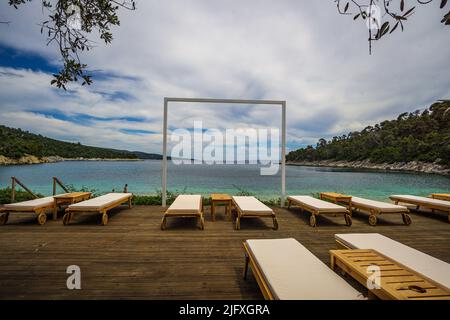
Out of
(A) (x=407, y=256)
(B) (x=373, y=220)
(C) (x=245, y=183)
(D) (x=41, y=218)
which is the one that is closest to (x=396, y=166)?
(C) (x=245, y=183)

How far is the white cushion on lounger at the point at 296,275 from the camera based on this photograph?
1.56m

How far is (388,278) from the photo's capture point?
5.67 feet

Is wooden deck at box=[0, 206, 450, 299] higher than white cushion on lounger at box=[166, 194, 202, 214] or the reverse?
the reverse

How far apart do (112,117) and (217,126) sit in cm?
2819

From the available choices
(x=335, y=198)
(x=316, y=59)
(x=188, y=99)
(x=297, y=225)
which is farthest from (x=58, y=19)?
(x=316, y=59)

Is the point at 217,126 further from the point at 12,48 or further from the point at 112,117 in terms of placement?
the point at 112,117

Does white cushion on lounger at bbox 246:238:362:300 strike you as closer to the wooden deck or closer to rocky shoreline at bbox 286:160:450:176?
the wooden deck

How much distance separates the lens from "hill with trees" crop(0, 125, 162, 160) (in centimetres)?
2167

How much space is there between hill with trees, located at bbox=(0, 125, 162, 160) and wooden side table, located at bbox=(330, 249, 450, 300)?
44.9ft

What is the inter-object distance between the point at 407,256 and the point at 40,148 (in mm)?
38182

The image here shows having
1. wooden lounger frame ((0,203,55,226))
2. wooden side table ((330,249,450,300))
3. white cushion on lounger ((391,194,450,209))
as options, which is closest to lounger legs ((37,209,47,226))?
wooden lounger frame ((0,203,55,226))

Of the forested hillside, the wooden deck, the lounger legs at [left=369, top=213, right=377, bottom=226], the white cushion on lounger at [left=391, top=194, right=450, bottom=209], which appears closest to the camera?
the wooden deck

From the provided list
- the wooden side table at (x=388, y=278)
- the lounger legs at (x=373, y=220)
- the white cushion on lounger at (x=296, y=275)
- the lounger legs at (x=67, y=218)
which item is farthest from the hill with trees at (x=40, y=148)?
the wooden side table at (x=388, y=278)

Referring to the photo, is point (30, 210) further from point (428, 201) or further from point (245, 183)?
point (245, 183)
